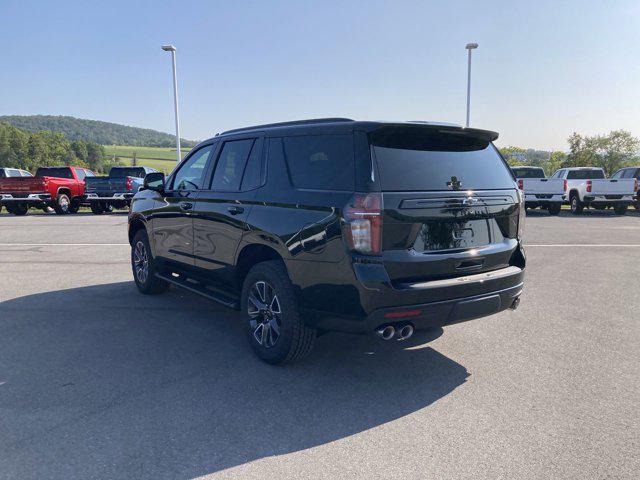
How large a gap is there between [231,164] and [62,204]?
63.4ft

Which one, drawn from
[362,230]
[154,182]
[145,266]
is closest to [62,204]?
[145,266]

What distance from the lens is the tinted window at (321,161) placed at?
3.56 m

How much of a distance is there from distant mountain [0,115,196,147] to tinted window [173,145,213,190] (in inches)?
5148

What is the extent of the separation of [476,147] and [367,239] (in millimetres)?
1453

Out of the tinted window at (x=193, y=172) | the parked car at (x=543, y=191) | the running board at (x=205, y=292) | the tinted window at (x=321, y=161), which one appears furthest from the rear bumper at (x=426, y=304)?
the parked car at (x=543, y=191)

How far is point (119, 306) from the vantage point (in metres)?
5.99

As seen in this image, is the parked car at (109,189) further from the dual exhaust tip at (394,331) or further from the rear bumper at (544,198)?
the dual exhaust tip at (394,331)

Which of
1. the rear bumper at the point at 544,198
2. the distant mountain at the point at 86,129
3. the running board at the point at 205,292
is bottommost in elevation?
Answer: the running board at the point at 205,292

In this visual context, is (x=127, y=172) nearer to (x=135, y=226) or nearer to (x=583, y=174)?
(x=135, y=226)

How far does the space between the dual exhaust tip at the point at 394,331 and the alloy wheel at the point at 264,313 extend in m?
0.89

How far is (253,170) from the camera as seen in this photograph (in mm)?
4449

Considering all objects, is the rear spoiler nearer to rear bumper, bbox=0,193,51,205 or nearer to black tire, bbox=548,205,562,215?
black tire, bbox=548,205,562,215

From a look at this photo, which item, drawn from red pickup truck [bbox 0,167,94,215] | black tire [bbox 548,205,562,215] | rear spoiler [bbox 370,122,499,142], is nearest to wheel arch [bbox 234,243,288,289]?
rear spoiler [bbox 370,122,499,142]

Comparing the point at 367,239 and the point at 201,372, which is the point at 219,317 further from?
the point at 367,239
